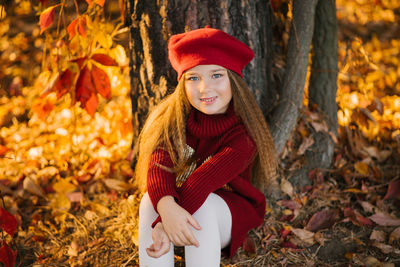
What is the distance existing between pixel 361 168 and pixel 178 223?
57.6 inches

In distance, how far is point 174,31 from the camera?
1.82 m

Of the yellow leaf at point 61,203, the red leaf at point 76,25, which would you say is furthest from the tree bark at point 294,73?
the yellow leaf at point 61,203

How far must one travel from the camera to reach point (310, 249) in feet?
5.98

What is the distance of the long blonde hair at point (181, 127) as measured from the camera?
1613 mm

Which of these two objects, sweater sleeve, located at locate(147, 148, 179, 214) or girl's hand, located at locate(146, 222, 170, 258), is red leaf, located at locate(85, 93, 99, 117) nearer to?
sweater sleeve, located at locate(147, 148, 179, 214)

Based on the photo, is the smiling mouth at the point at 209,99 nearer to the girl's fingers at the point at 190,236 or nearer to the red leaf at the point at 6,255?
the girl's fingers at the point at 190,236

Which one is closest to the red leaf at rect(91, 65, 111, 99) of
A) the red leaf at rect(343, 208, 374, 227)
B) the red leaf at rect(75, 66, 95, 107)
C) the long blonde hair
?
the red leaf at rect(75, 66, 95, 107)

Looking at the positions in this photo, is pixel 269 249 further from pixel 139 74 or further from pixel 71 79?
pixel 71 79

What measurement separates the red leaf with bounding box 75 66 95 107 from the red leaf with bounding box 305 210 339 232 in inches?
57.5

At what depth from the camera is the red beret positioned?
145 centimetres

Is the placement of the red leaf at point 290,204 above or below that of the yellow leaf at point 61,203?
below

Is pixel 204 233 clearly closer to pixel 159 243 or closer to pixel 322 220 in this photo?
pixel 159 243

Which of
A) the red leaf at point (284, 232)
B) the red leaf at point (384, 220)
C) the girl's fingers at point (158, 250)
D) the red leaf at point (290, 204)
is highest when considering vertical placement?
the girl's fingers at point (158, 250)

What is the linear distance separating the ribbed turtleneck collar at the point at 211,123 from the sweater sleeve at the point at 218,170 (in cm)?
6
